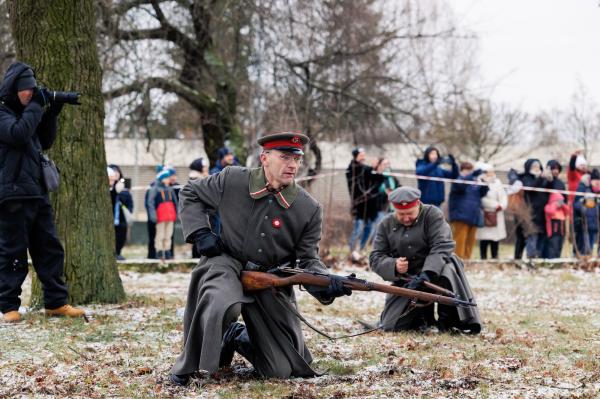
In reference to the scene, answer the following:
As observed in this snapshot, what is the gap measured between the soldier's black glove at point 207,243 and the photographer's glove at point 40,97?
2.84 m

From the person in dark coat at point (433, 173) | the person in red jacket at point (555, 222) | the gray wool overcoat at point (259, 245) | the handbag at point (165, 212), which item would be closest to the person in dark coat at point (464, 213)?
the person in dark coat at point (433, 173)

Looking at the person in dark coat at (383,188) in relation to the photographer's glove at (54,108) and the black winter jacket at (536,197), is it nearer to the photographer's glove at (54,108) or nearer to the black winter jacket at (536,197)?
the black winter jacket at (536,197)

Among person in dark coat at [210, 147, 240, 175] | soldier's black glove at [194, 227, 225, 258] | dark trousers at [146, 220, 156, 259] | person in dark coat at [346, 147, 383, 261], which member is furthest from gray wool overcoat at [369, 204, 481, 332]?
dark trousers at [146, 220, 156, 259]

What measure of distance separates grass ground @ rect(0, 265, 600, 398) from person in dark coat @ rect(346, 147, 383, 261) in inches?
223

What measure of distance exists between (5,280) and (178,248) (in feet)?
46.9

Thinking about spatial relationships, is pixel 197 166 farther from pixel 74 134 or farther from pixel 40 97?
pixel 40 97

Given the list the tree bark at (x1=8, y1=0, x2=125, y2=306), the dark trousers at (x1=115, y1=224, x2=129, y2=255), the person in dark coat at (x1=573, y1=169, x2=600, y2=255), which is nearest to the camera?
the tree bark at (x1=8, y1=0, x2=125, y2=306)

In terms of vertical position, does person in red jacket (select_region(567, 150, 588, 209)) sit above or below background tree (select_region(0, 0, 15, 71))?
below

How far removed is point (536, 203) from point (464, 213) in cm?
196

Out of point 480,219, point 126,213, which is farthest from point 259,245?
point 126,213

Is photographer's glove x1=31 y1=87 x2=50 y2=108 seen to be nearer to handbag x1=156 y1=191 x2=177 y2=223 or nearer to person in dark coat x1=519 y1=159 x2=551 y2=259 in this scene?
handbag x1=156 y1=191 x2=177 y2=223

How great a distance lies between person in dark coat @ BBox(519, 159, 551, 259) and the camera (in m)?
17.2

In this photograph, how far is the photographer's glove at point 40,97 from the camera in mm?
8438

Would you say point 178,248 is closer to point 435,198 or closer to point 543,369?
point 435,198
